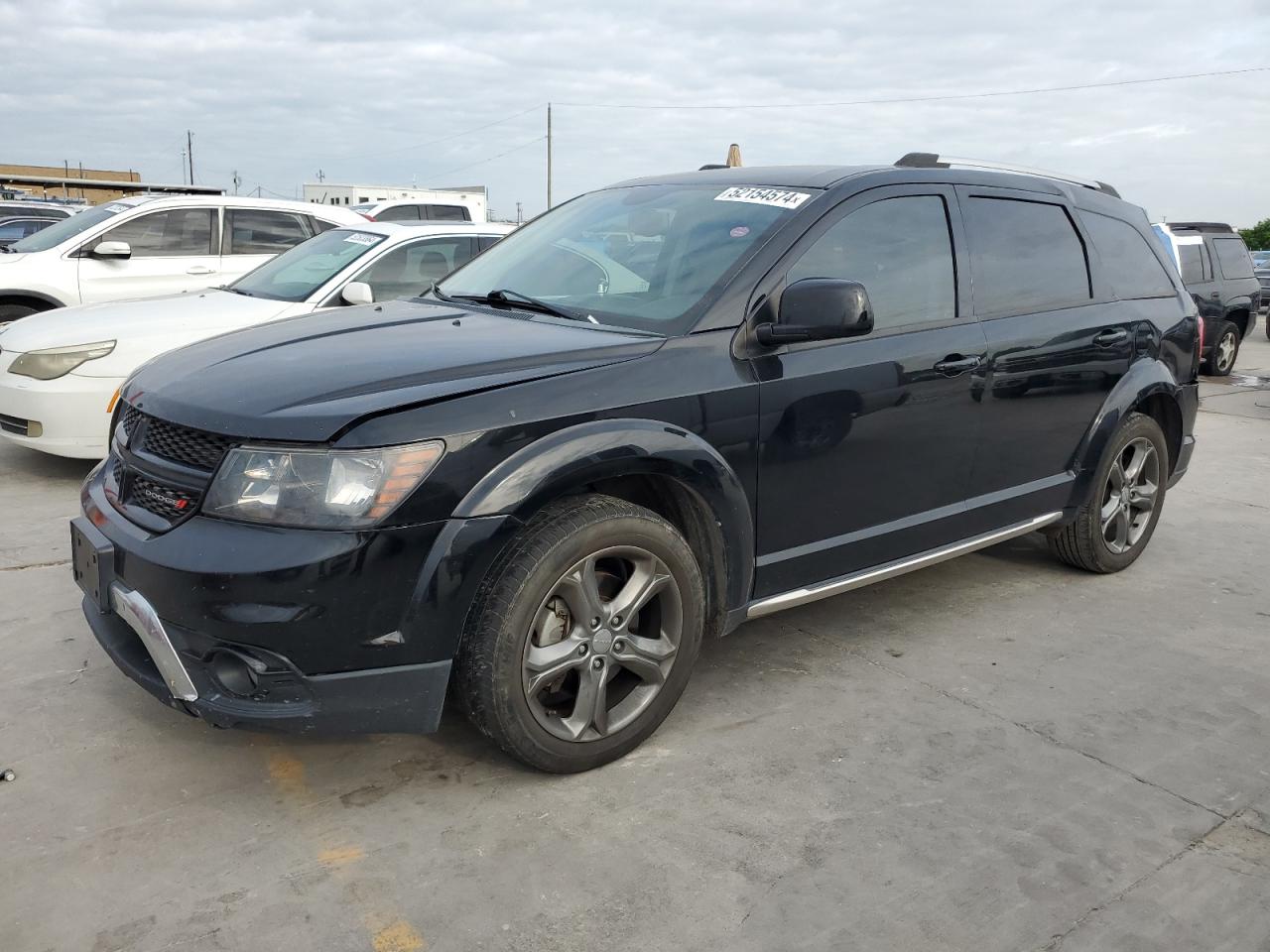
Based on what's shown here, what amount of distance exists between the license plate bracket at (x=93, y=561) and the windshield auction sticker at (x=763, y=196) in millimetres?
2269

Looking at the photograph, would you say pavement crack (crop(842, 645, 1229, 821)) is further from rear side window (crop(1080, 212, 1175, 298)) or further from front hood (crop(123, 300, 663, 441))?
rear side window (crop(1080, 212, 1175, 298))

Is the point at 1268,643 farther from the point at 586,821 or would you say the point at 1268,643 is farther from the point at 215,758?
the point at 215,758

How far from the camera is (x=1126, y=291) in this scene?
484 centimetres

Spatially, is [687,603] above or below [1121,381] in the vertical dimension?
below

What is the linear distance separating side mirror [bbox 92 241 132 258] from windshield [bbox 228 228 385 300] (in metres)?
1.71

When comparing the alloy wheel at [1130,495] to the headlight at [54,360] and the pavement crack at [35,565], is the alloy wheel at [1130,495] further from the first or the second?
the headlight at [54,360]

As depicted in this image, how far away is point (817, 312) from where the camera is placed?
3.21 metres

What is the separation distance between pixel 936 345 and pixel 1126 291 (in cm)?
153

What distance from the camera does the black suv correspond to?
2658mm

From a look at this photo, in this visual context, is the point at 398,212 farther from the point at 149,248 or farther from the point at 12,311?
the point at 12,311

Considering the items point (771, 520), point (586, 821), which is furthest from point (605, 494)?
point (586, 821)

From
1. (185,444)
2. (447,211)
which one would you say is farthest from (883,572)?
(447,211)

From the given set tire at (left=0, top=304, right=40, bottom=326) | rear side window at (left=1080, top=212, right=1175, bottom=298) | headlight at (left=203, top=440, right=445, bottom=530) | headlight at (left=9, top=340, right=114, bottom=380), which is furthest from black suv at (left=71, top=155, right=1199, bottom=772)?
tire at (left=0, top=304, right=40, bottom=326)

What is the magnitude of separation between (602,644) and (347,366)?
103cm
